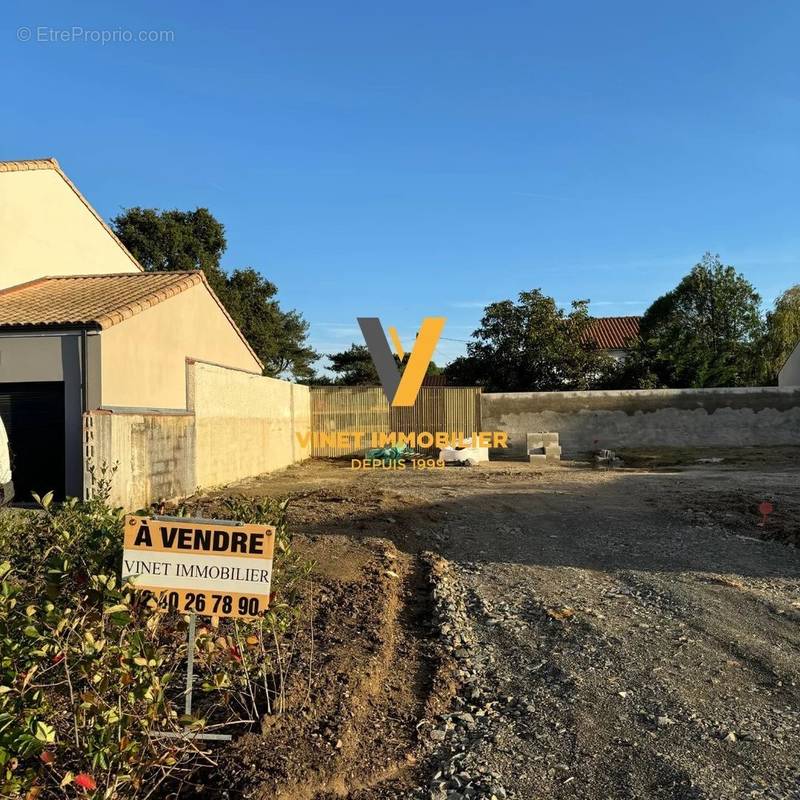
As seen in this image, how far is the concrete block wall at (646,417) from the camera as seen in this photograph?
2156cm

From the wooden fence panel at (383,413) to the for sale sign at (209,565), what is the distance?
17584 mm

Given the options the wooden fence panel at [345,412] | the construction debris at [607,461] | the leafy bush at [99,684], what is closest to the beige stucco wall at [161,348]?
the wooden fence panel at [345,412]

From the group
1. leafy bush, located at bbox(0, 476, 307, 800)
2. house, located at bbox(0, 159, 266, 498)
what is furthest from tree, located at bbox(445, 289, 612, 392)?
leafy bush, located at bbox(0, 476, 307, 800)

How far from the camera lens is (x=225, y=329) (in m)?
16.4

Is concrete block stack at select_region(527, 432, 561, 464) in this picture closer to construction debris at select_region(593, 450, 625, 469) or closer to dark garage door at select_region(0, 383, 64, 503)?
construction debris at select_region(593, 450, 625, 469)

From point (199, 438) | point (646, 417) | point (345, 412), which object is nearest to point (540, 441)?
point (646, 417)

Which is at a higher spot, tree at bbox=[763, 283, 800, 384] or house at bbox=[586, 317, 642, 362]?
house at bbox=[586, 317, 642, 362]

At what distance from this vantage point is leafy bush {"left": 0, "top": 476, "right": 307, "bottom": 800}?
8.05 feet

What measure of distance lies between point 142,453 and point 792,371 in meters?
25.1

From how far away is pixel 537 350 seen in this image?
27.0 meters

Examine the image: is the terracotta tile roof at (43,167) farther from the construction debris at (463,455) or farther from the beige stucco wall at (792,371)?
the beige stucco wall at (792,371)

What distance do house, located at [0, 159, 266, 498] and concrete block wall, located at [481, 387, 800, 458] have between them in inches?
384

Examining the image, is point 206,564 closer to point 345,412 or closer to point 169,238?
point 345,412

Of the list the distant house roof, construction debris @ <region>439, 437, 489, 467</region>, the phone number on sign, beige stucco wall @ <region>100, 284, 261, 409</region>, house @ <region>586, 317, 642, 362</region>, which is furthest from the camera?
house @ <region>586, 317, 642, 362</region>
